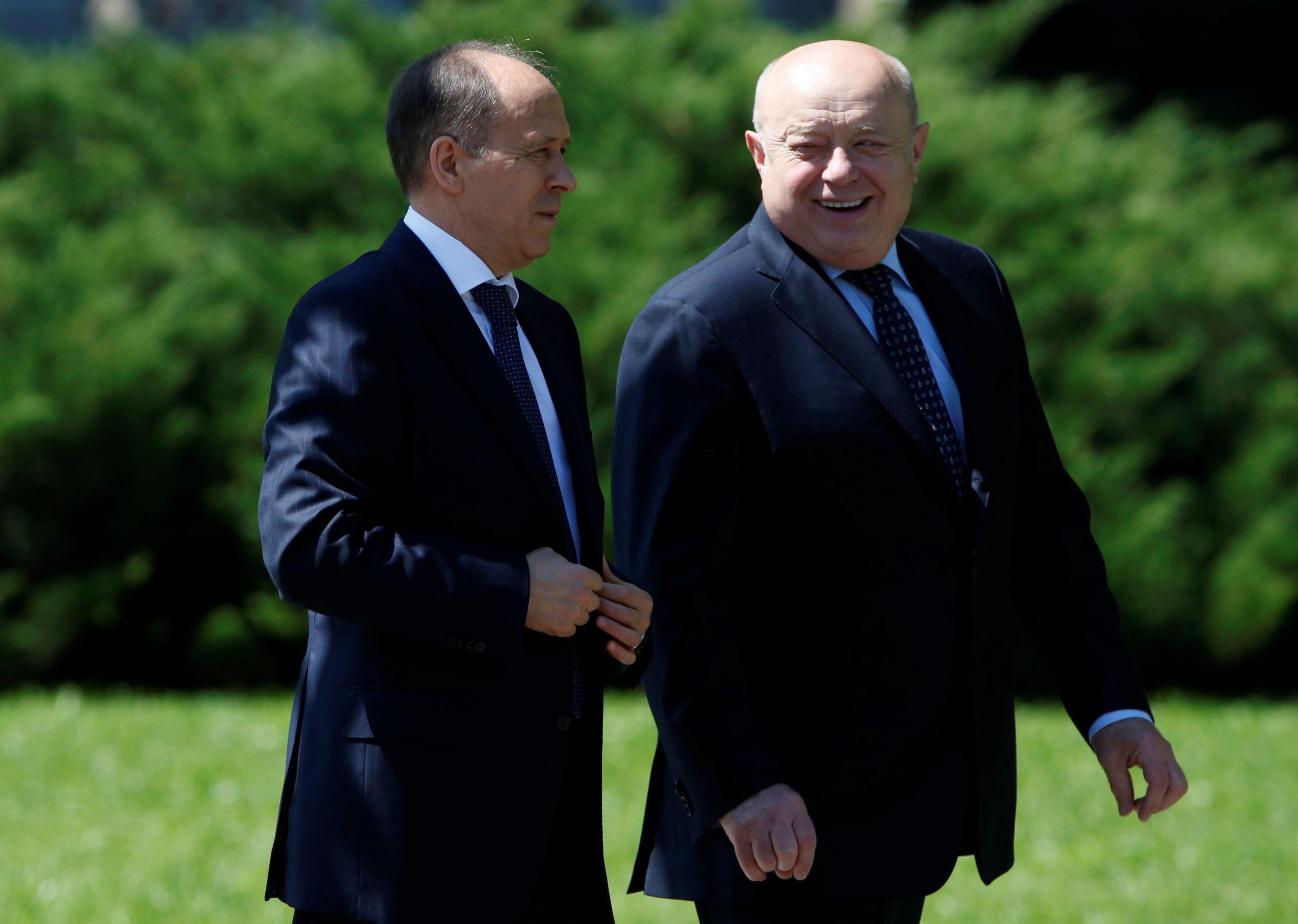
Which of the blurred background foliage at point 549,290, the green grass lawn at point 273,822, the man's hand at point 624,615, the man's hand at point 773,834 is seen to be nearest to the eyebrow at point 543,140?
the man's hand at point 624,615

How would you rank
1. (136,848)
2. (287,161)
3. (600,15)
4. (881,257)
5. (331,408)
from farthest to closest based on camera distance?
1. (600,15)
2. (287,161)
3. (136,848)
4. (881,257)
5. (331,408)

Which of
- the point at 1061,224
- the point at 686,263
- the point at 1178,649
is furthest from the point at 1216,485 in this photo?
the point at 686,263

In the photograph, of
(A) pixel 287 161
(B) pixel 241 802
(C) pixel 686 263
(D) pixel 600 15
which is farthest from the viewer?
(D) pixel 600 15

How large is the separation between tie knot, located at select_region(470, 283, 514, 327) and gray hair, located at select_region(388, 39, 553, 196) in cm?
18

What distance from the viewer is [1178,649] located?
7.62m

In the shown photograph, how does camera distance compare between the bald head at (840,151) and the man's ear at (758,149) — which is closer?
the bald head at (840,151)

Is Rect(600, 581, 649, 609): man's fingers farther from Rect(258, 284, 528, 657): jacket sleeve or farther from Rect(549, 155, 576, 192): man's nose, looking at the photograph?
Rect(549, 155, 576, 192): man's nose

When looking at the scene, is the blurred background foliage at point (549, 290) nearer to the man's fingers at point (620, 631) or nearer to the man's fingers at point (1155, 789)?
the man's fingers at point (1155, 789)

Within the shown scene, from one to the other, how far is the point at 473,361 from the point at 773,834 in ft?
2.77

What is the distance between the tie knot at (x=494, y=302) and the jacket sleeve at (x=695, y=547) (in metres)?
0.24

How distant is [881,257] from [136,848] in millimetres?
3529

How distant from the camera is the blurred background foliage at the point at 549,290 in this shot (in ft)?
23.5

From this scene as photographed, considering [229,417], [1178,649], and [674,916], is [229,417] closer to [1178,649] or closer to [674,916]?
[674,916]

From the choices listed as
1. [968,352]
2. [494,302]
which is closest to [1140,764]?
[968,352]
